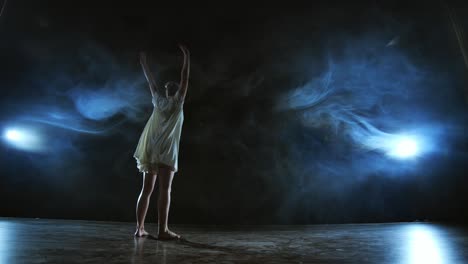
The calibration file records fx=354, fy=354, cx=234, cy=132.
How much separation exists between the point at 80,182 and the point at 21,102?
61.8 inches

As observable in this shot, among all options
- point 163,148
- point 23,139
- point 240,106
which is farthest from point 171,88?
point 23,139

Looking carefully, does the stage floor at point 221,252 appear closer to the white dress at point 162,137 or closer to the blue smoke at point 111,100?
the white dress at point 162,137

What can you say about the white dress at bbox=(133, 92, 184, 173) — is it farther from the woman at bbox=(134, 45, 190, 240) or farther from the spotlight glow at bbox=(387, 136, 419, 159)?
the spotlight glow at bbox=(387, 136, 419, 159)

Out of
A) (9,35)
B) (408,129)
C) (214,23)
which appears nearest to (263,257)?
(214,23)

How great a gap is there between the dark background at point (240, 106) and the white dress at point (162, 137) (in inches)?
95.4

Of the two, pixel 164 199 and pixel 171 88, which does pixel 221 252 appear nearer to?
pixel 164 199

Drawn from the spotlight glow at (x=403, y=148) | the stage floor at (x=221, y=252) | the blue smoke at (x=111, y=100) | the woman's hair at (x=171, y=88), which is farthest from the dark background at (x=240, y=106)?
the stage floor at (x=221, y=252)

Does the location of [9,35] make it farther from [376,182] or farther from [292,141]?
[376,182]

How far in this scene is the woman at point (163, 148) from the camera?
10.5ft

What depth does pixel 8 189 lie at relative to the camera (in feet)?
18.2

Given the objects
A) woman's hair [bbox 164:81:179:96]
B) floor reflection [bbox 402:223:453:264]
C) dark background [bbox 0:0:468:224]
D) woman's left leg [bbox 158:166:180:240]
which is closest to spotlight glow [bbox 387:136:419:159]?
dark background [bbox 0:0:468:224]

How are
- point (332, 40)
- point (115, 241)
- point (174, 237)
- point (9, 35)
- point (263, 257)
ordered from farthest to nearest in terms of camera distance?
point (332, 40), point (9, 35), point (174, 237), point (115, 241), point (263, 257)

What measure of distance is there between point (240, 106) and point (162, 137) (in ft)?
8.94

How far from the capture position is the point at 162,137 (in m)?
3.24
